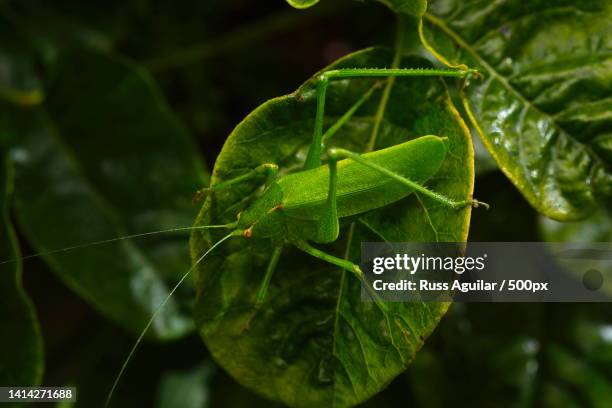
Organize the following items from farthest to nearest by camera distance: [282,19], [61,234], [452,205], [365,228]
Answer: [282,19], [61,234], [365,228], [452,205]

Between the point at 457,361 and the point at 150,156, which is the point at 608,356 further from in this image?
the point at 150,156

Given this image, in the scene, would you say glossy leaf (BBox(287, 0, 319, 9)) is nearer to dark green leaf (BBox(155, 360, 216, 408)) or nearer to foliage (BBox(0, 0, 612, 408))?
foliage (BBox(0, 0, 612, 408))

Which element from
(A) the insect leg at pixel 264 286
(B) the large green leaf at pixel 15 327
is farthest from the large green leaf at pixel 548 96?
(B) the large green leaf at pixel 15 327

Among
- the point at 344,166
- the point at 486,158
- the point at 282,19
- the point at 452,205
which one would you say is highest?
the point at 282,19

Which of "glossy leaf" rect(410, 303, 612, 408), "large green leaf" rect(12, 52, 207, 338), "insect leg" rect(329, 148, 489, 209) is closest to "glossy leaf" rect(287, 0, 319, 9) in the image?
"insect leg" rect(329, 148, 489, 209)

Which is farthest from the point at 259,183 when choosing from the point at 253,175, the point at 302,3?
the point at 302,3

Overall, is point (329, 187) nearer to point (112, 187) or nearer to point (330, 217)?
point (330, 217)

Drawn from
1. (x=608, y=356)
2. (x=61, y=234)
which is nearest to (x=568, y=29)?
(x=608, y=356)
